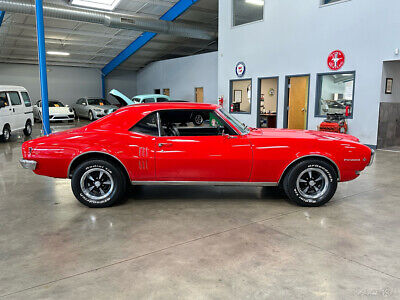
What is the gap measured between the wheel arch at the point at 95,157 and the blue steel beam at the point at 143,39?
11668 millimetres

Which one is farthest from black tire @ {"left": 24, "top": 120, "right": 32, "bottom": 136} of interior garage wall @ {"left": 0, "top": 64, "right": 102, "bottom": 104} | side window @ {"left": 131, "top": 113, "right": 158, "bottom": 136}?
interior garage wall @ {"left": 0, "top": 64, "right": 102, "bottom": 104}

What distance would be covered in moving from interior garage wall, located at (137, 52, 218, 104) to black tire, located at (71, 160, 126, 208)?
1310cm

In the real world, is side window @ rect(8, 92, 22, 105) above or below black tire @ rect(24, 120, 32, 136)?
above

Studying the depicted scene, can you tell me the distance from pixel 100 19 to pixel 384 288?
14.1 meters

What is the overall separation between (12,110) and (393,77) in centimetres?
1133

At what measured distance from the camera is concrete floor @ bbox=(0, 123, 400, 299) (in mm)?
2361

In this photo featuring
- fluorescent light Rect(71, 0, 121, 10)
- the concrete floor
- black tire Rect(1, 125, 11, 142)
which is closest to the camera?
the concrete floor

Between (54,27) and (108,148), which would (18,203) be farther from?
(54,27)

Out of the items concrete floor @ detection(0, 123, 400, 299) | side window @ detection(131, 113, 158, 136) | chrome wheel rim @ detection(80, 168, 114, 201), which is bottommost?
concrete floor @ detection(0, 123, 400, 299)

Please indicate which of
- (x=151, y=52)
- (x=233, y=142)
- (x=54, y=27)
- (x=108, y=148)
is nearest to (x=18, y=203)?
(x=108, y=148)

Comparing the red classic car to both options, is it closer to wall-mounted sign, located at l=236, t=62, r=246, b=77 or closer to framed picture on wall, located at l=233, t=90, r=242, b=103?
wall-mounted sign, located at l=236, t=62, r=246, b=77

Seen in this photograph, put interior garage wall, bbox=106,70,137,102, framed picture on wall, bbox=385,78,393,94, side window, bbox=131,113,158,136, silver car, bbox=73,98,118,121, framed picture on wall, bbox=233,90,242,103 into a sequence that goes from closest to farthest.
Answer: side window, bbox=131,113,158,136 → framed picture on wall, bbox=385,78,393,94 → framed picture on wall, bbox=233,90,242,103 → silver car, bbox=73,98,118,121 → interior garage wall, bbox=106,70,137,102

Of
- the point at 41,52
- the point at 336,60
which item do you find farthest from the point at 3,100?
the point at 336,60

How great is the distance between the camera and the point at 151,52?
20781mm
